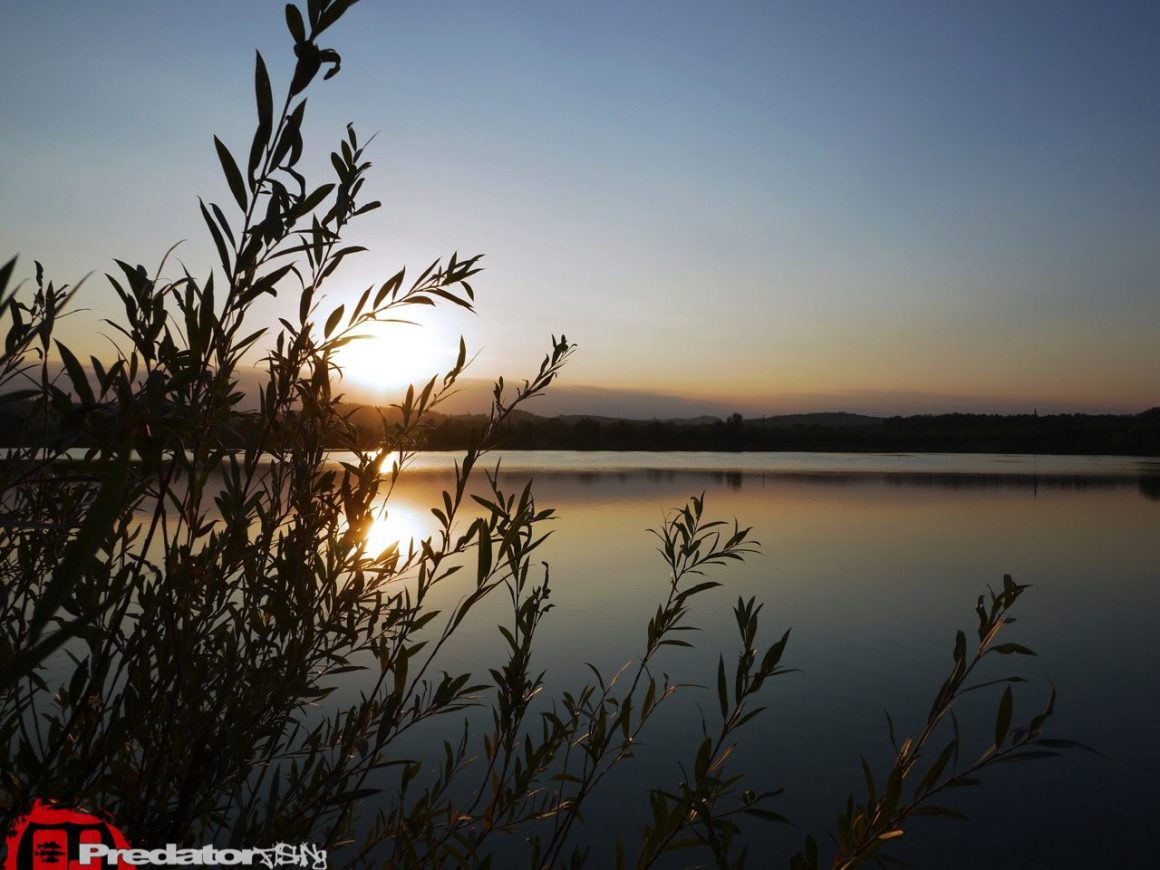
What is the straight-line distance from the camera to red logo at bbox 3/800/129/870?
1.03 meters

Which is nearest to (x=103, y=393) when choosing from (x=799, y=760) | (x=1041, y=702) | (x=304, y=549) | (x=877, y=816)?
(x=304, y=549)

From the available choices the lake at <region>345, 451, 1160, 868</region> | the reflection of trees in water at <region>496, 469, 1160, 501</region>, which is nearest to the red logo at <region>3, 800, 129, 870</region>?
the lake at <region>345, 451, 1160, 868</region>

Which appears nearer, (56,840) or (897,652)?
(56,840)

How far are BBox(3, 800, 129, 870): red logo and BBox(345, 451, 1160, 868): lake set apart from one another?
32.9 inches

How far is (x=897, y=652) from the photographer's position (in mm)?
8281

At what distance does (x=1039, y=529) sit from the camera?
55.3 ft

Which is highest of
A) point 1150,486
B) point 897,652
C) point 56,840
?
point 56,840

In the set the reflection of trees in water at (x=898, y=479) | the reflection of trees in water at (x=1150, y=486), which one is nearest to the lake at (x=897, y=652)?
the reflection of trees in water at (x=1150, y=486)

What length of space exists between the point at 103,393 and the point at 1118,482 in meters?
36.1

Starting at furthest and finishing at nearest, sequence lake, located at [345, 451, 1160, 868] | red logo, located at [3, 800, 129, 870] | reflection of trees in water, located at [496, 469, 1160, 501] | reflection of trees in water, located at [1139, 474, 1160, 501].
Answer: reflection of trees in water, located at [496, 469, 1160, 501] → reflection of trees in water, located at [1139, 474, 1160, 501] → lake, located at [345, 451, 1160, 868] → red logo, located at [3, 800, 129, 870]

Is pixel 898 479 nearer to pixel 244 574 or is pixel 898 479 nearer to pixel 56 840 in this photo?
pixel 244 574

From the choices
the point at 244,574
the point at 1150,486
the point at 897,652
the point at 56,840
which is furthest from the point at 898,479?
the point at 56,840

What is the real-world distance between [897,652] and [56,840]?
848cm

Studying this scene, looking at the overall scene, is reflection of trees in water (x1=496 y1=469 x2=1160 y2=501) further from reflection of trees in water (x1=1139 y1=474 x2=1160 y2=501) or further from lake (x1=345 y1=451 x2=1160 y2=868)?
lake (x1=345 y1=451 x2=1160 y2=868)
